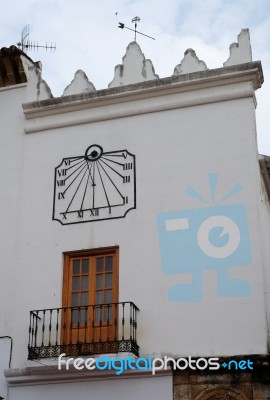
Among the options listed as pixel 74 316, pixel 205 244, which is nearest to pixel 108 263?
pixel 74 316

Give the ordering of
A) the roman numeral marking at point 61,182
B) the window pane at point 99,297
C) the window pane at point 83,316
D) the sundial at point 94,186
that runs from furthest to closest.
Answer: the roman numeral marking at point 61,182, the sundial at point 94,186, the window pane at point 99,297, the window pane at point 83,316

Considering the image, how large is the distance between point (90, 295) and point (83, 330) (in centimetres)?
61

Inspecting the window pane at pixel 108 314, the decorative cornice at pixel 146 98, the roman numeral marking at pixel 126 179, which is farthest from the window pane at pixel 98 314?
the decorative cornice at pixel 146 98

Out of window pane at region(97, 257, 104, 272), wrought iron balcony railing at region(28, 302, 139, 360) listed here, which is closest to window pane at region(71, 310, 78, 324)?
wrought iron balcony railing at region(28, 302, 139, 360)

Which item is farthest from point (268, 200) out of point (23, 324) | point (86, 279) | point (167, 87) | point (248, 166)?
point (23, 324)

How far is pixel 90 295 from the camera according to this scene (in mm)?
12758

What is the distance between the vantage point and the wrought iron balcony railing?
12.1 m

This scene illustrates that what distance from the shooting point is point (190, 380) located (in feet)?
38.2

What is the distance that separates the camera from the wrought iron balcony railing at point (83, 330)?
12102 mm

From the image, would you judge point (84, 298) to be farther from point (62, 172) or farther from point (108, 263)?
point (62, 172)

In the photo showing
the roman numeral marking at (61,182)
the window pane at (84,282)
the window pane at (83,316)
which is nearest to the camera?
the window pane at (83,316)

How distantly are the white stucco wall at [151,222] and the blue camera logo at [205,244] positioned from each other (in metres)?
0.10

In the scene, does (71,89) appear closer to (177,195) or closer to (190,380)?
(177,195)

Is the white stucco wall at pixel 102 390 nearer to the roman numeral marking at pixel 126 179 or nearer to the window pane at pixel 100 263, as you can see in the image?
the window pane at pixel 100 263
